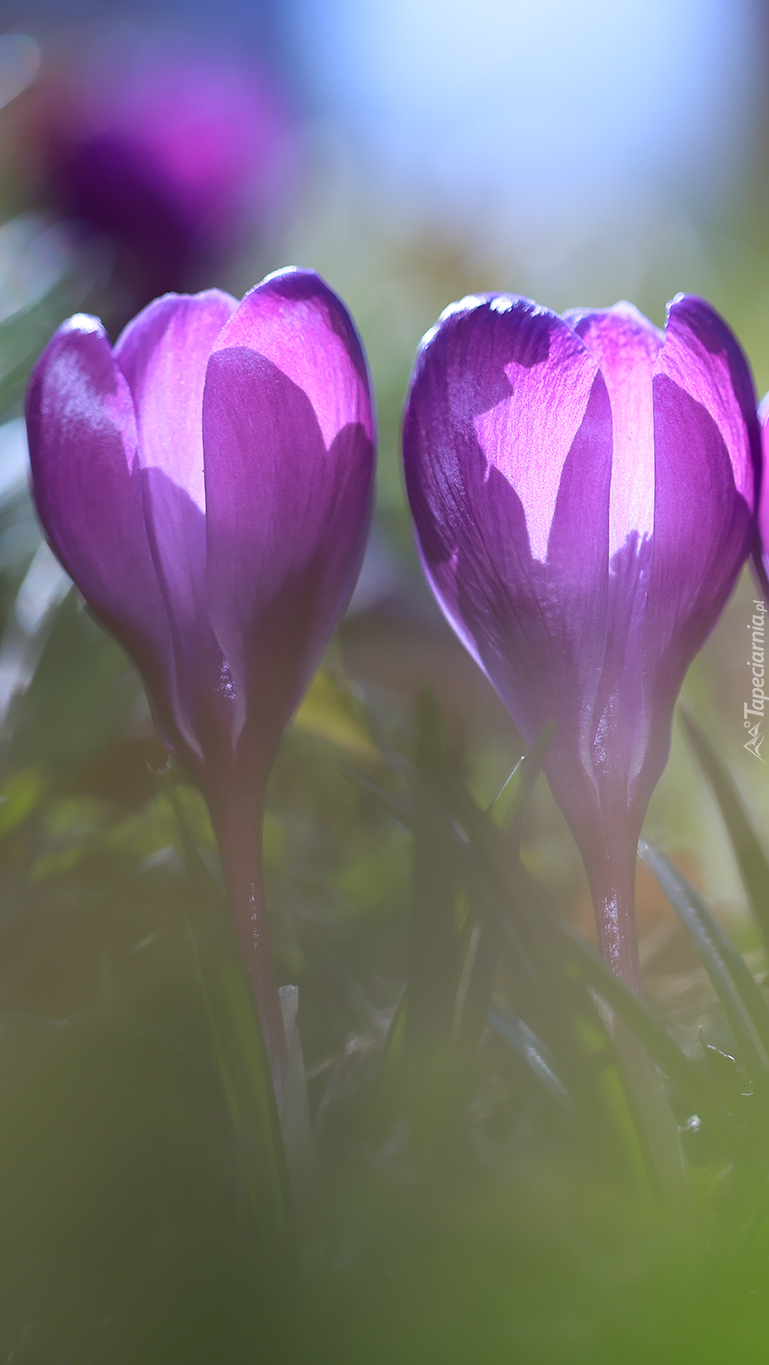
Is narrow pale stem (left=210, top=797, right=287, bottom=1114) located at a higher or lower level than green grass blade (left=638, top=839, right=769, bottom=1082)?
higher

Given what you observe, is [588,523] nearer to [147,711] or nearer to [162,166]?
[147,711]

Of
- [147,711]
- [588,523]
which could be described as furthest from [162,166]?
[588,523]

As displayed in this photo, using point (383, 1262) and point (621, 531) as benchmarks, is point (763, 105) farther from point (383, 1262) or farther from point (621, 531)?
point (383, 1262)

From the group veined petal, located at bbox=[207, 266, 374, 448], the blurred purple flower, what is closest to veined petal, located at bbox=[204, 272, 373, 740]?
veined petal, located at bbox=[207, 266, 374, 448]

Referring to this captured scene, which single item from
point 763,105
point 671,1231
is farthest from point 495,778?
point 763,105

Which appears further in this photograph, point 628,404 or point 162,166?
point 162,166

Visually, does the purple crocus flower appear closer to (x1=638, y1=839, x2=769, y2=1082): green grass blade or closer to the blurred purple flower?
(x1=638, y1=839, x2=769, y2=1082): green grass blade
